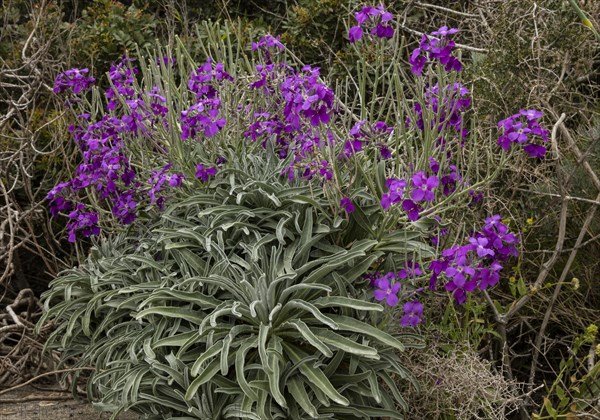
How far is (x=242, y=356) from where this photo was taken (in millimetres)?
2998

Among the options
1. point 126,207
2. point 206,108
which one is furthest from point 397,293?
point 126,207

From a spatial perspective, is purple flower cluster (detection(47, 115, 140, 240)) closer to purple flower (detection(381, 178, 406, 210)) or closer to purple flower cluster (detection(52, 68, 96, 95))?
purple flower cluster (detection(52, 68, 96, 95))

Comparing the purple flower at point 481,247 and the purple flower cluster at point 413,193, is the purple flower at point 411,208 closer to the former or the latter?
the purple flower cluster at point 413,193

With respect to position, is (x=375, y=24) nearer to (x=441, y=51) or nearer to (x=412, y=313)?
(x=441, y=51)

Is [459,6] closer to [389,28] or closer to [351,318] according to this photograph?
[389,28]

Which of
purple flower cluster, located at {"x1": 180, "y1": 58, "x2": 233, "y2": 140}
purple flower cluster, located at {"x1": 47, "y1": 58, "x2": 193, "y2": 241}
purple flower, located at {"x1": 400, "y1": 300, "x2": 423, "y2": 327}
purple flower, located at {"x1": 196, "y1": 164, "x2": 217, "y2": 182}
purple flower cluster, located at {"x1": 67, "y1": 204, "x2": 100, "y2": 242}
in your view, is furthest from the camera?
purple flower cluster, located at {"x1": 67, "y1": 204, "x2": 100, "y2": 242}

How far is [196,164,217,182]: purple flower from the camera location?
11.2ft

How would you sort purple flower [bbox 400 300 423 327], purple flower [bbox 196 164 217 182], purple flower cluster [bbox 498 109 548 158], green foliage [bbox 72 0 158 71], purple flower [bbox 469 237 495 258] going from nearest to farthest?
purple flower [bbox 469 237 495 258] → purple flower cluster [bbox 498 109 548 158] → purple flower [bbox 400 300 423 327] → purple flower [bbox 196 164 217 182] → green foliage [bbox 72 0 158 71]

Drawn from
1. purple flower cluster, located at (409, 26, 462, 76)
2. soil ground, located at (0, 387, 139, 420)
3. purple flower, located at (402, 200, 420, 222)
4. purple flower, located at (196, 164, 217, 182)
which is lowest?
soil ground, located at (0, 387, 139, 420)

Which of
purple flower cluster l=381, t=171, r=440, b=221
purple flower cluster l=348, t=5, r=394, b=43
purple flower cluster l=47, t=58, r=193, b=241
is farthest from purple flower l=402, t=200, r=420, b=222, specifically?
purple flower cluster l=47, t=58, r=193, b=241

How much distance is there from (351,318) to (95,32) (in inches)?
124

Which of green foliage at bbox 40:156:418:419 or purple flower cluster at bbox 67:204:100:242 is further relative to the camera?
purple flower cluster at bbox 67:204:100:242

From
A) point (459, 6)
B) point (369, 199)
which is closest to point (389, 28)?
point (369, 199)

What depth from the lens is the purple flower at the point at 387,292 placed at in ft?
9.75
